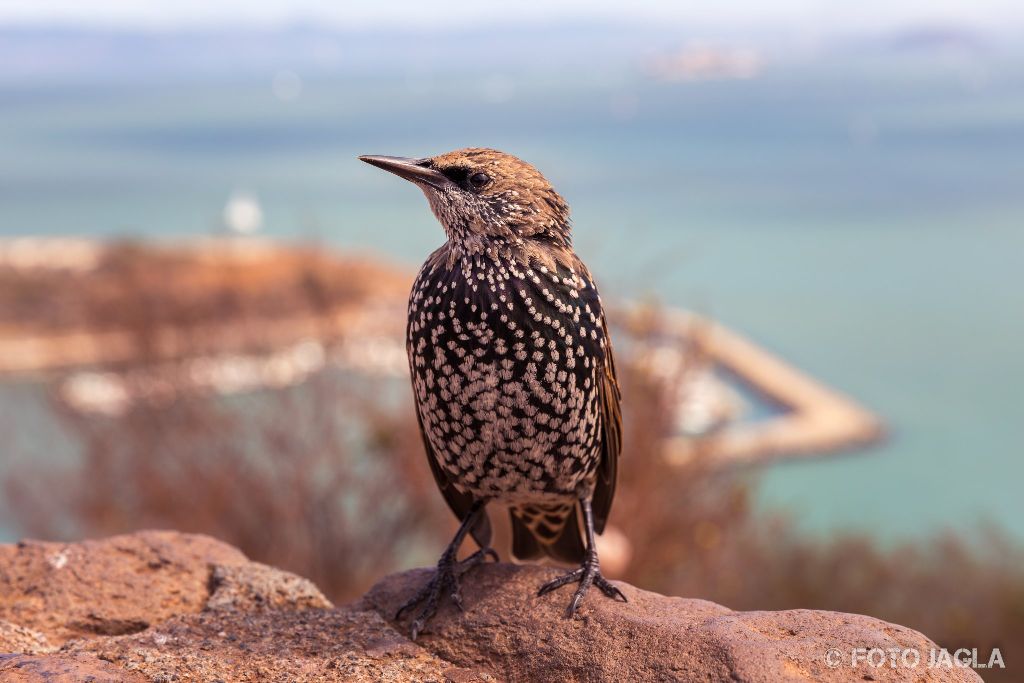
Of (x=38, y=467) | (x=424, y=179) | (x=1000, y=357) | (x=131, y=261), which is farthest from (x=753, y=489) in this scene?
(x=1000, y=357)

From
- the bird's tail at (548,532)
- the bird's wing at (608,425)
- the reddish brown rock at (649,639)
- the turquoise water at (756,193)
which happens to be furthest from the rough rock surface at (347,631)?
the turquoise water at (756,193)

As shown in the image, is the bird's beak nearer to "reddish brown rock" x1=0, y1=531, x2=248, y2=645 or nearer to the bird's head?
the bird's head

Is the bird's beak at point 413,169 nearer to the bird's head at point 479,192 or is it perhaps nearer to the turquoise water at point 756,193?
the bird's head at point 479,192

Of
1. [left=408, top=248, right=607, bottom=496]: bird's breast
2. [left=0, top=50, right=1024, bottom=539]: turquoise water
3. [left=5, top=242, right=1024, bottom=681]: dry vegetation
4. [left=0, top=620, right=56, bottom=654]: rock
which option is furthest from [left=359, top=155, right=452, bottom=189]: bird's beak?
[left=0, top=50, right=1024, bottom=539]: turquoise water

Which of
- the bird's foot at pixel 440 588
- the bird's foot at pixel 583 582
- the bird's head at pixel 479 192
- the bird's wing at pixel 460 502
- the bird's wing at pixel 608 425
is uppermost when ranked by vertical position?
the bird's head at pixel 479 192

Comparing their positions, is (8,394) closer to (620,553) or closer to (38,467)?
(38,467)

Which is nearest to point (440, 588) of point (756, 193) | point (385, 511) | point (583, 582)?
point (583, 582)

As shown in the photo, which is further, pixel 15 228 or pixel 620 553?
pixel 15 228
